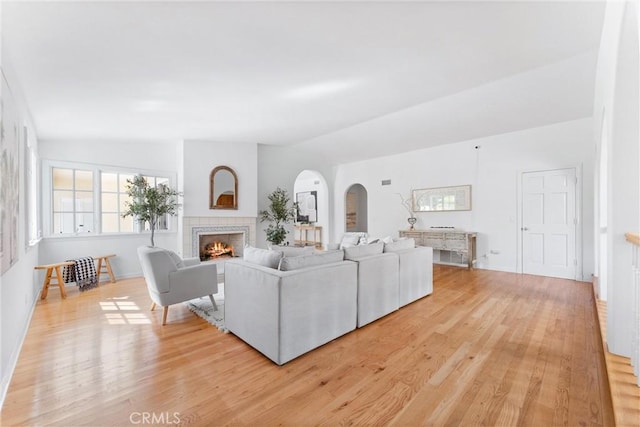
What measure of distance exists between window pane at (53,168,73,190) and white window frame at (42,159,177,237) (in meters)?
0.07

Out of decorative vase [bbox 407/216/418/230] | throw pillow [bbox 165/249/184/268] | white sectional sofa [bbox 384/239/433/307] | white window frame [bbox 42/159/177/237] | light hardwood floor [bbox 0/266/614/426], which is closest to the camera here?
light hardwood floor [bbox 0/266/614/426]

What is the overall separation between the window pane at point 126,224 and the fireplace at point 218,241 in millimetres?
1149

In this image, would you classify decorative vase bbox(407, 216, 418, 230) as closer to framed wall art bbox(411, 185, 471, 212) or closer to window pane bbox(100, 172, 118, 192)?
framed wall art bbox(411, 185, 471, 212)

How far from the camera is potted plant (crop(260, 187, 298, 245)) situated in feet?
20.5

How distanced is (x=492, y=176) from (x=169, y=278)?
5841 millimetres

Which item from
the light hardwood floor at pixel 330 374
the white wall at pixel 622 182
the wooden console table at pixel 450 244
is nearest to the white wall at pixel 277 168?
the wooden console table at pixel 450 244

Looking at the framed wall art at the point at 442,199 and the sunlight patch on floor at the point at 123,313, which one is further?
the framed wall art at the point at 442,199

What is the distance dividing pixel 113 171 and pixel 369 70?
487 centimetres

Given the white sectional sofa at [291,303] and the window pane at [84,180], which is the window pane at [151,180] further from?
the white sectional sofa at [291,303]

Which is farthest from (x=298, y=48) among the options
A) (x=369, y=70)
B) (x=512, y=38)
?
(x=512, y=38)

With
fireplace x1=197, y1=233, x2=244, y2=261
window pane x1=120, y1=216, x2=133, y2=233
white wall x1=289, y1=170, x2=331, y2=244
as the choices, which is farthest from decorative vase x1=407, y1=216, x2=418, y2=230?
window pane x1=120, y1=216, x2=133, y2=233

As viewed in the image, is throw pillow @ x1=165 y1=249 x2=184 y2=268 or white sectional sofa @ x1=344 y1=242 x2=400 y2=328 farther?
throw pillow @ x1=165 y1=249 x2=184 y2=268

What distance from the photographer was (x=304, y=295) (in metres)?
2.34

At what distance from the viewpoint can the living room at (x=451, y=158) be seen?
195 centimetres
